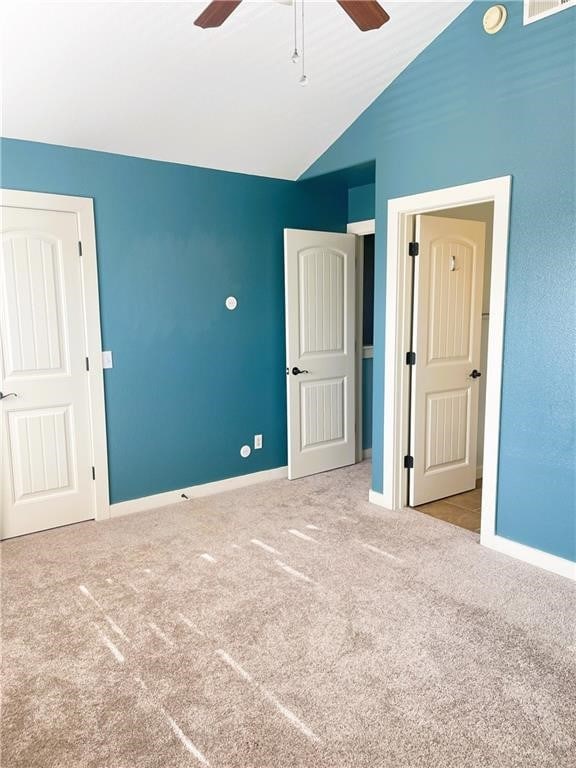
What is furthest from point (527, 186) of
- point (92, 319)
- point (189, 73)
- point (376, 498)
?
point (92, 319)

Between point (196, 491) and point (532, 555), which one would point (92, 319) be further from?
point (532, 555)

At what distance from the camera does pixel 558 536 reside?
2943 mm

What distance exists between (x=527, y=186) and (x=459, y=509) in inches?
87.4

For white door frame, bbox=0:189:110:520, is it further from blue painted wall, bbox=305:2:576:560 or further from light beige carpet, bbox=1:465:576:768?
blue painted wall, bbox=305:2:576:560

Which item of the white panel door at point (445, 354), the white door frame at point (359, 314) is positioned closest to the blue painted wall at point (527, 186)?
the white panel door at point (445, 354)

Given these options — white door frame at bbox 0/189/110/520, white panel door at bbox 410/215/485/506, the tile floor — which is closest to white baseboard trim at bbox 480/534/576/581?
the tile floor

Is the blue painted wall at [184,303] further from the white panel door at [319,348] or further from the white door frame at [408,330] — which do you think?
the white door frame at [408,330]

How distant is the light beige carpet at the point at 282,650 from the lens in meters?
1.84

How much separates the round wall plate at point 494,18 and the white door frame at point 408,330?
31.0 inches

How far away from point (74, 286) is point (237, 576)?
82.6 inches

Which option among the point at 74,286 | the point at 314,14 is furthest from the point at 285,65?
the point at 74,286

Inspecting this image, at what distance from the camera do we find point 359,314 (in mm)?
4992

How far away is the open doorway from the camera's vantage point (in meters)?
3.78

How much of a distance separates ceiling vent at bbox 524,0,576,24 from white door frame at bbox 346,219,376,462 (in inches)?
80.6
